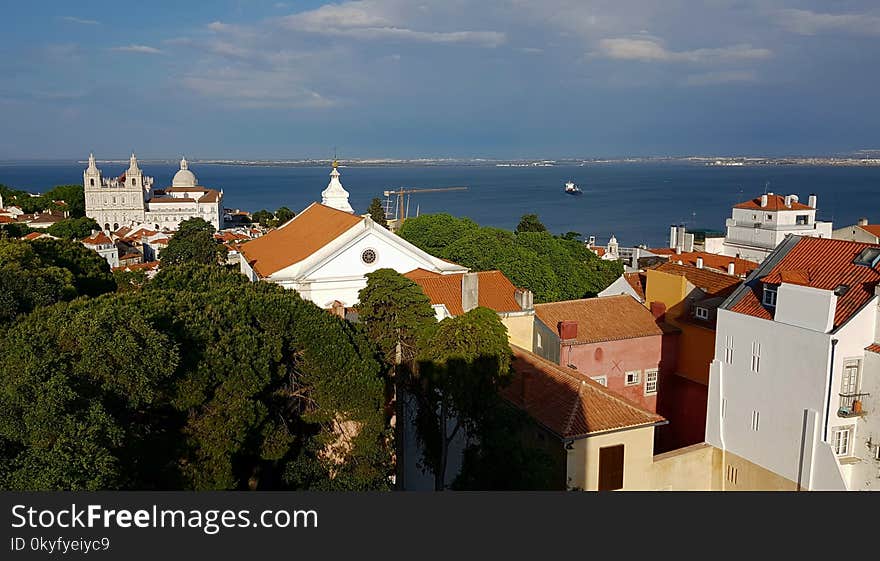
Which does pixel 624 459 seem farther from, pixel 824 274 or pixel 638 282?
pixel 638 282

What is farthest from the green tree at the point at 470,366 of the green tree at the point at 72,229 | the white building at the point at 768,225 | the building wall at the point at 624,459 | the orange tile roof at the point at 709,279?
the green tree at the point at 72,229

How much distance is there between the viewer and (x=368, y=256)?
25766 mm

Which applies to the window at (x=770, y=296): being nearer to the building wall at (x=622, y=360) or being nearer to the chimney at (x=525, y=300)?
Result: the building wall at (x=622, y=360)

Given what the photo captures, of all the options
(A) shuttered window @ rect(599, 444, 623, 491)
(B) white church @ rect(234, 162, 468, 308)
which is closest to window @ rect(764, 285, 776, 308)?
(A) shuttered window @ rect(599, 444, 623, 491)

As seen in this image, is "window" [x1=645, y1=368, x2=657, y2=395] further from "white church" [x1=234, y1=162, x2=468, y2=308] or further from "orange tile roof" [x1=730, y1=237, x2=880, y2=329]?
"white church" [x1=234, y1=162, x2=468, y2=308]

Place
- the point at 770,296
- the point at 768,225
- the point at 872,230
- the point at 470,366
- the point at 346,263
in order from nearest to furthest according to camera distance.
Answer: the point at 470,366 → the point at 770,296 → the point at 346,263 → the point at 872,230 → the point at 768,225

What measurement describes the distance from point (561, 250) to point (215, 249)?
83.1 feet

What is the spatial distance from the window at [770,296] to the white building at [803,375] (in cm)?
2

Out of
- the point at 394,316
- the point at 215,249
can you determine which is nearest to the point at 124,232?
the point at 215,249

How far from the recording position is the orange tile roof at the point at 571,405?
537 inches

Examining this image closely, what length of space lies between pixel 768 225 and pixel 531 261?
2192cm

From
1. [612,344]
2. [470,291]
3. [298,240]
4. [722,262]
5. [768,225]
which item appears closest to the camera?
[612,344]

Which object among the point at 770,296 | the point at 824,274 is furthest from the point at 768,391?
the point at 824,274

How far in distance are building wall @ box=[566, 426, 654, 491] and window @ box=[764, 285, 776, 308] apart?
13.4 ft
